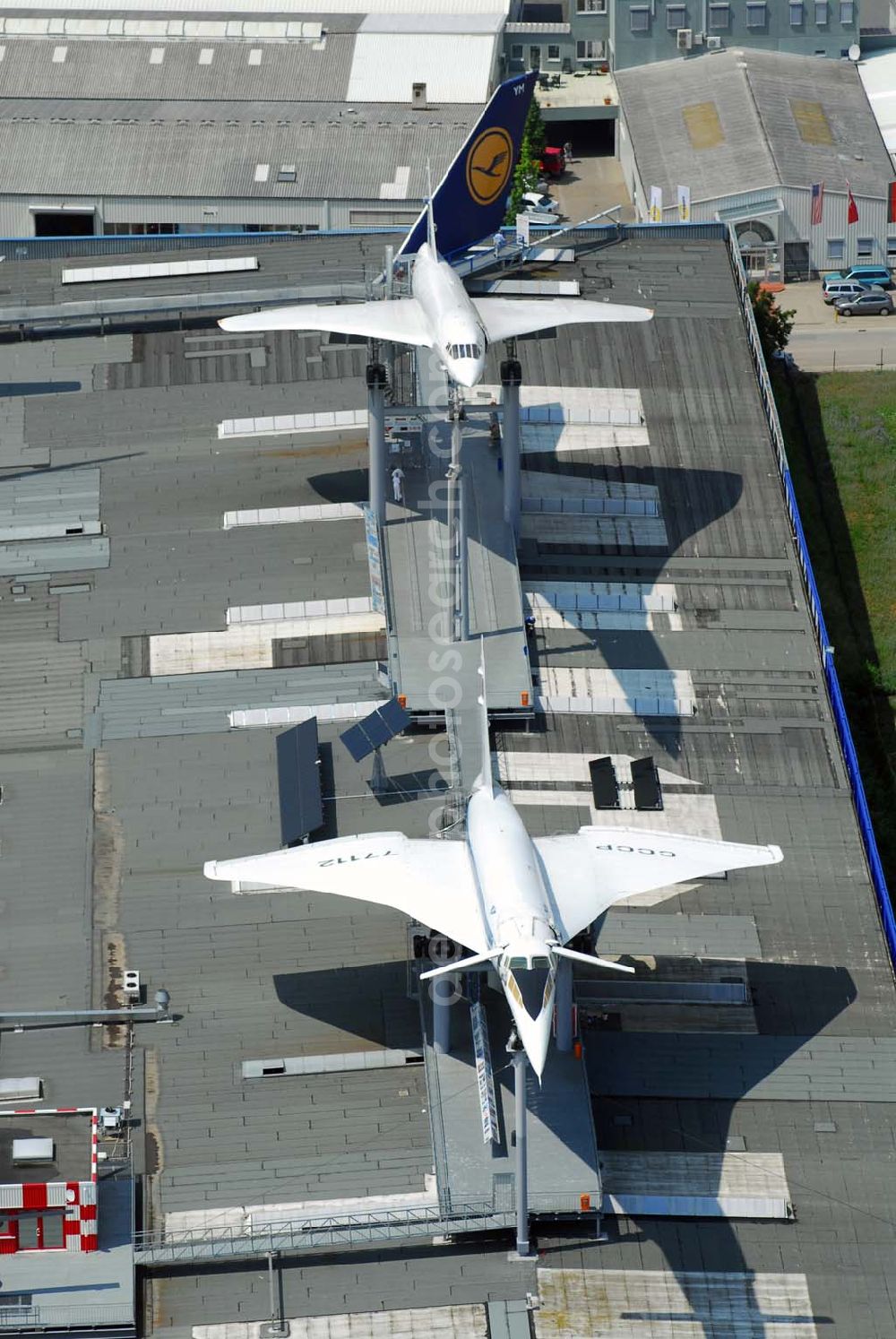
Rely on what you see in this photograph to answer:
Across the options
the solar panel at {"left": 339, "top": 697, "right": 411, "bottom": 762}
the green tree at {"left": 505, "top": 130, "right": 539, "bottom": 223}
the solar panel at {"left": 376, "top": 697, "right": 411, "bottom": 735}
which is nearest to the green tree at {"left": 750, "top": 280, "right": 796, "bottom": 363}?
the green tree at {"left": 505, "top": 130, "right": 539, "bottom": 223}

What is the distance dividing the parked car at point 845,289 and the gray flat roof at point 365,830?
102 feet

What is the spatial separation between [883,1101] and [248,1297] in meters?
25.3

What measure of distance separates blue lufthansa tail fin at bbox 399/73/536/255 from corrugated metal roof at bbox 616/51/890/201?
134ft

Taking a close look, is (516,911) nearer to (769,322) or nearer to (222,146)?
(769,322)

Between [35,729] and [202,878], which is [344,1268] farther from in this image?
[35,729]

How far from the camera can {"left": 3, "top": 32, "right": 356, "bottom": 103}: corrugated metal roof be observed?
17475 cm

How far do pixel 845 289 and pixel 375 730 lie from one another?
7266cm

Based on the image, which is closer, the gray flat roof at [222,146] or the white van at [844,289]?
the white van at [844,289]

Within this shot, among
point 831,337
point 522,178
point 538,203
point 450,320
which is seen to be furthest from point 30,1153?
point 538,203

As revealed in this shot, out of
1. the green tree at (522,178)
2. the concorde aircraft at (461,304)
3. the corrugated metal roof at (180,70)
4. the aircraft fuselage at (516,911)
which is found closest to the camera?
the aircraft fuselage at (516,911)

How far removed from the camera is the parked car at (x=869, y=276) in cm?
16112

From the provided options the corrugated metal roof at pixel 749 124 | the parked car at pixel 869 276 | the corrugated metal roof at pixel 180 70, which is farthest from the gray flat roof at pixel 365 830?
the corrugated metal roof at pixel 180 70

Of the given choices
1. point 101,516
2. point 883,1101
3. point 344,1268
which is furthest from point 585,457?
point 344,1268

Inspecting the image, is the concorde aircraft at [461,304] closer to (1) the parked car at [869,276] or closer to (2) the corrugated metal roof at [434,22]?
(1) the parked car at [869,276]
